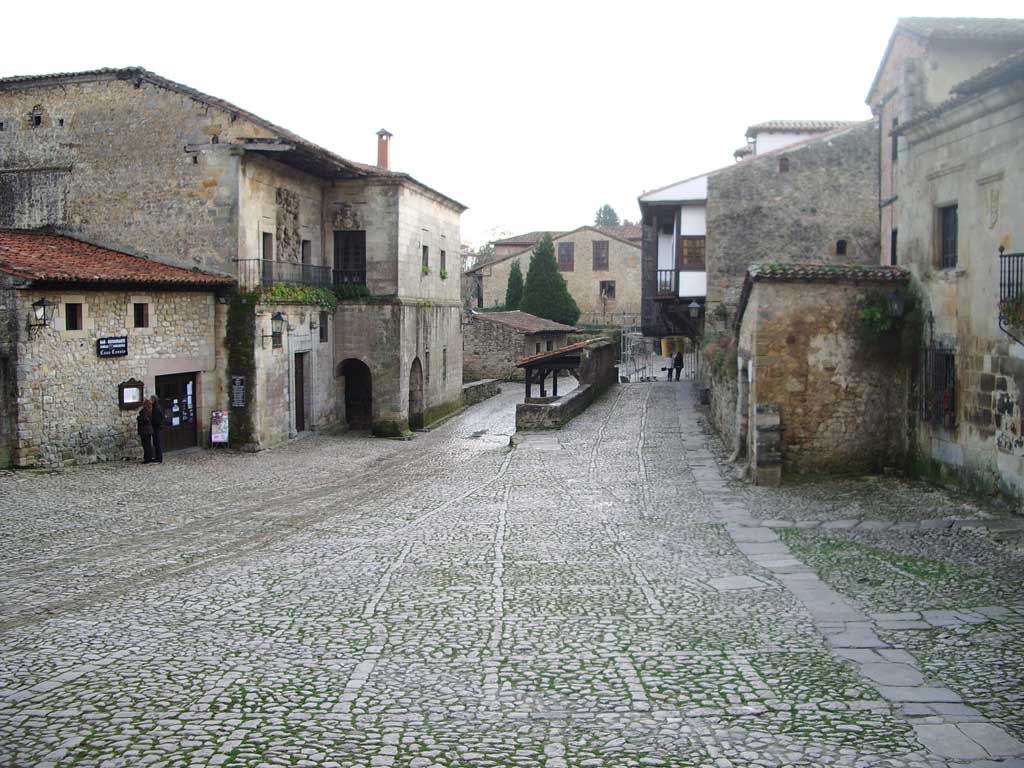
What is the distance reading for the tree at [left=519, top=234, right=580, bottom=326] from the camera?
57281 millimetres

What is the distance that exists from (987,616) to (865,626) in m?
1.06

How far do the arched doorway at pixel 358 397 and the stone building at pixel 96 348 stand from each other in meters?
7.05

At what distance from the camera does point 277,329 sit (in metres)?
22.6

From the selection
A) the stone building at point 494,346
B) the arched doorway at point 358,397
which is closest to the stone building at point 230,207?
the arched doorway at point 358,397

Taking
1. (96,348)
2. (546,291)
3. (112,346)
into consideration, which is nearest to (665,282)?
(112,346)

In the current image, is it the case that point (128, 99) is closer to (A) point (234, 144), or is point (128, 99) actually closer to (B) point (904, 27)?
(A) point (234, 144)

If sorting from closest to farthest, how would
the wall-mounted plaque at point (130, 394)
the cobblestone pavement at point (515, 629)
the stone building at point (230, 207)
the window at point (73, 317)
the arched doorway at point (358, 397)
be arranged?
the cobblestone pavement at point (515, 629) < the window at point (73, 317) < the wall-mounted plaque at point (130, 394) < the stone building at point (230, 207) < the arched doorway at point (358, 397)

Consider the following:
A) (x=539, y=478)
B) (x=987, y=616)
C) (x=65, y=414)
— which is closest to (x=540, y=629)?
(x=987, y=616)

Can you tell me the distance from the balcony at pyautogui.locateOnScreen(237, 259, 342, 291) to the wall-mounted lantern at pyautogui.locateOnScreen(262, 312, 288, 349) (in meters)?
0.79

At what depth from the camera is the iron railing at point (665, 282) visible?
26.7 meters

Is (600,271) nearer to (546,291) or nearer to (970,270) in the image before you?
(546,291)

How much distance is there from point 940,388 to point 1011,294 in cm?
240

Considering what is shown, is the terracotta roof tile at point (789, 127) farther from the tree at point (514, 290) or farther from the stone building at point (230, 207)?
the tree at point (514, 290)

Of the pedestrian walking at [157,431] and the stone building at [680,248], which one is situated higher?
the stone building at [680,248]
